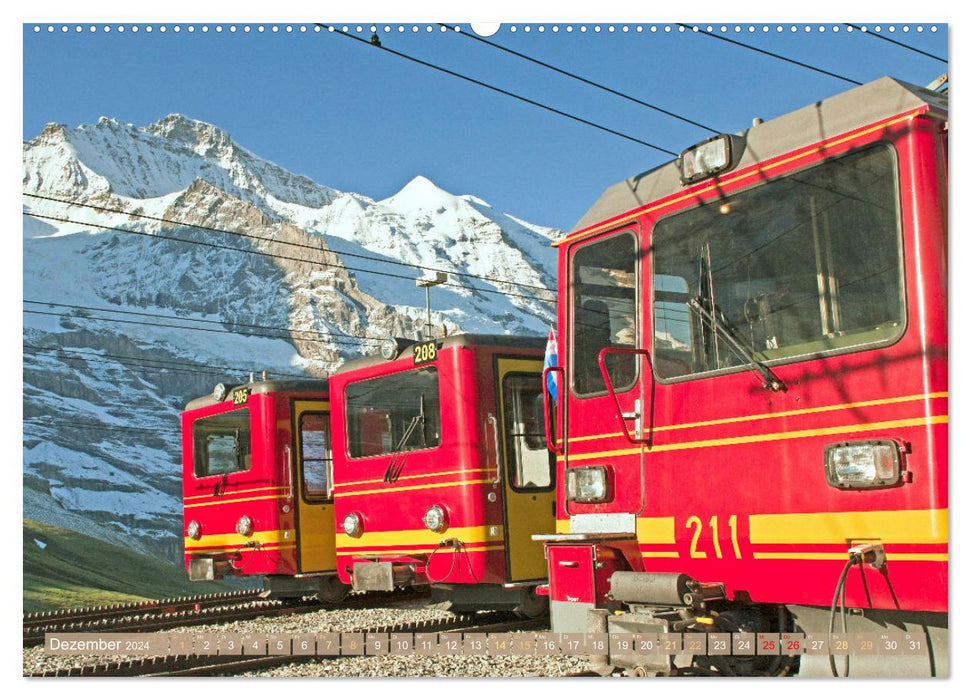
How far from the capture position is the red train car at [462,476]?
27.4 ft

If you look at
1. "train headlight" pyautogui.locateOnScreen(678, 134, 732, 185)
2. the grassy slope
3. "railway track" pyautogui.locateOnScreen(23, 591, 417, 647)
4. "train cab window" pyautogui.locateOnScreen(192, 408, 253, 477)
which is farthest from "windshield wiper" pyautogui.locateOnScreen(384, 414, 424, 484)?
"train headlight" pyautogui.locateOnScreen(678, 134, 732, 185)

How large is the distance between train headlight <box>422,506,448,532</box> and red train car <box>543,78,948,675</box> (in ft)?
10.1

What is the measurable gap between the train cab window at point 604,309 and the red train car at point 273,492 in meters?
6.17

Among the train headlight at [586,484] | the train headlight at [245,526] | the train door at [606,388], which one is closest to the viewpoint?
the train door at [606,388]

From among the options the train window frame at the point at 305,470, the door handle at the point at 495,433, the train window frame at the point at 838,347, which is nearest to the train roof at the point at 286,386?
the train window frame at the point at 305,470

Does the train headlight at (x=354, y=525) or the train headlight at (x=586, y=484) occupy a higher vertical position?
the train headlight at (x=586, y=484)

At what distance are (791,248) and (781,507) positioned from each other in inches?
42.5

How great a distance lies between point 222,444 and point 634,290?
7.63 m

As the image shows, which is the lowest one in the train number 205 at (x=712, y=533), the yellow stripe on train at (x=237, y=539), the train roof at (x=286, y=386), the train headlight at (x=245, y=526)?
the yellow stripe on train at (x=237, y=539)

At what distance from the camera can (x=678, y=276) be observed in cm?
493

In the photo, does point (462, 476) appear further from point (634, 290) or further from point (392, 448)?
point (634, 290)

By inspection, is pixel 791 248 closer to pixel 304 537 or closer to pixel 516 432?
pixel 516 432

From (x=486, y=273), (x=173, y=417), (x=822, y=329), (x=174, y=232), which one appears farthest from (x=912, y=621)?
(x=486, y=273)

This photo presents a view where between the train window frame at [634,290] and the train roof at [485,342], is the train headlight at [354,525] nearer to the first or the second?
the train roof at [485,342]
